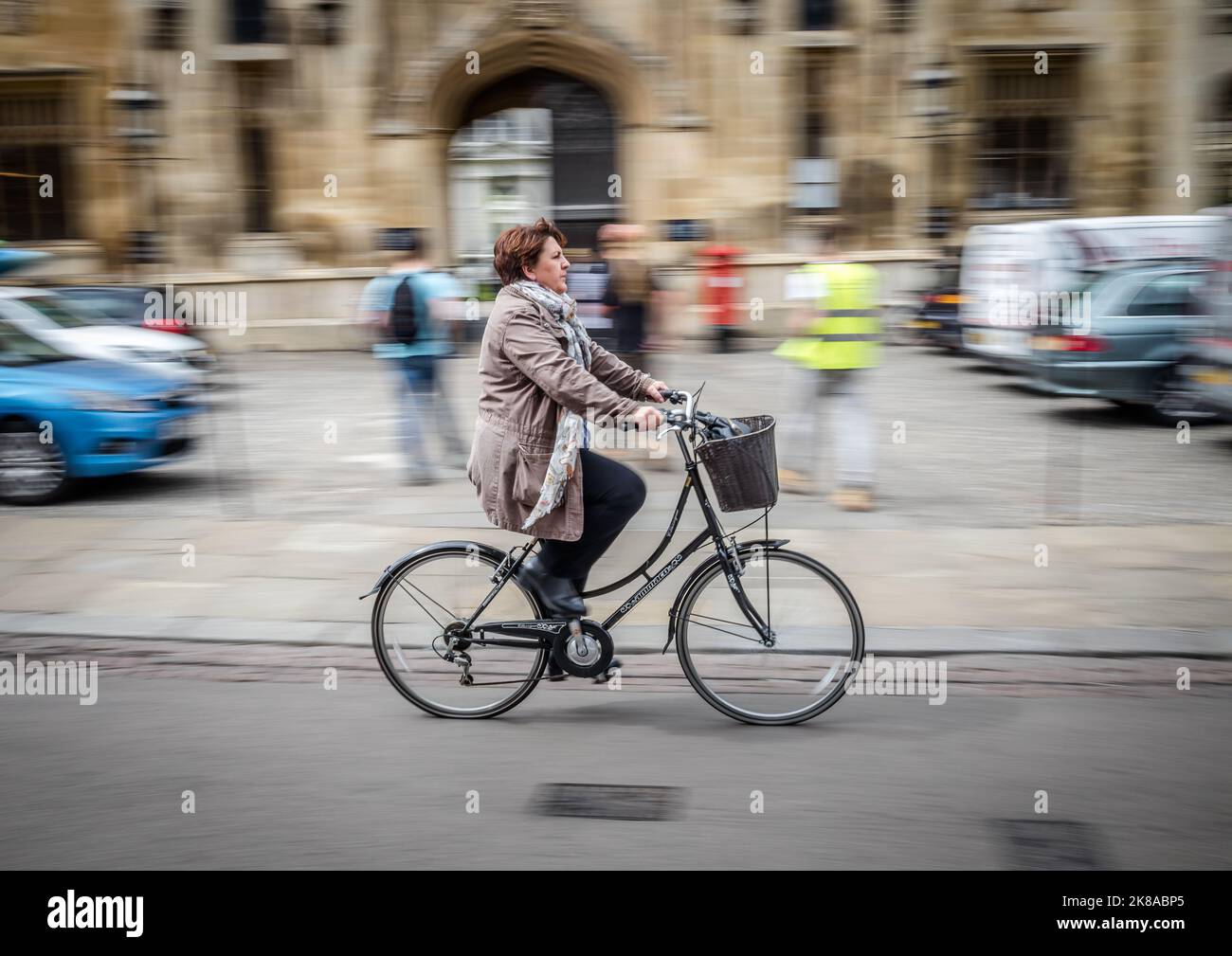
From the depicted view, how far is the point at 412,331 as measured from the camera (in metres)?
8.96

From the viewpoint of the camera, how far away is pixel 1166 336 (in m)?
11.0

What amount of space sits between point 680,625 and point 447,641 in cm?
89

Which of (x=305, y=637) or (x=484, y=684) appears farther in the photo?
(x=305, y=637)

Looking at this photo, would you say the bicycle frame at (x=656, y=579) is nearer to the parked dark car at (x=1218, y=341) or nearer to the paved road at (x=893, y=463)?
the paved road at (x=893, y=463)

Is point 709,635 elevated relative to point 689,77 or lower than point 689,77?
lower

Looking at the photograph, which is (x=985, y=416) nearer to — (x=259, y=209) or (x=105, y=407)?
(x=105, y=407)

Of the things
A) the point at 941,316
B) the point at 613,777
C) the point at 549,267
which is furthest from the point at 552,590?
the point at 941,316

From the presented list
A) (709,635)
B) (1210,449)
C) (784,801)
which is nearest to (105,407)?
(709,635)

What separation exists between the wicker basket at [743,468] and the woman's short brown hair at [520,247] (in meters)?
0.88

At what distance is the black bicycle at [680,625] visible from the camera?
4.48 meters

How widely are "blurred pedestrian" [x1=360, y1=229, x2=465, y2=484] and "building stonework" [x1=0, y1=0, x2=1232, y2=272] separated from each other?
32.5 ft

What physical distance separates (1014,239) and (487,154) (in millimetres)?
9658

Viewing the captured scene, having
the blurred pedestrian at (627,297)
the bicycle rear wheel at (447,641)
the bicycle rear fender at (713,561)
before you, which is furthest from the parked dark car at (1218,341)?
the bicycle rear wheel at (447,641)

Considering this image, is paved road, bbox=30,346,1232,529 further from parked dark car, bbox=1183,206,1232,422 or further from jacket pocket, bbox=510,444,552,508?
jacket pocket, bbox=510,444,552,508
